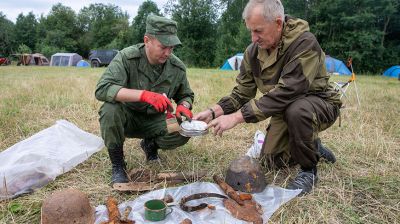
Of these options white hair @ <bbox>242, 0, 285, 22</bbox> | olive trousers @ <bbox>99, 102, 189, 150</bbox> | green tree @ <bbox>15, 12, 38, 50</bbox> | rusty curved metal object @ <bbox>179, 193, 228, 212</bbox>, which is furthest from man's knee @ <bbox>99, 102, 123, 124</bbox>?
green tree @ <bbox>15, 12, 38, 50</bbox>

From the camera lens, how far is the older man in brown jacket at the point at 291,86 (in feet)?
9.91

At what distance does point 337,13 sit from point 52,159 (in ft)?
113

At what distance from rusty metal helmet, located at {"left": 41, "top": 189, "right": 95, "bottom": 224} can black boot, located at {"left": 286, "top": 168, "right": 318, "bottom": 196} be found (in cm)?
173

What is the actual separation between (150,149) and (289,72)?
5.58 ft

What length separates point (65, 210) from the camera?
2416 millimetres

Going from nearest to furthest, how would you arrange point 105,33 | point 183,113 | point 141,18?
1. point 183,113
2. point 141,18
3. point 105,33

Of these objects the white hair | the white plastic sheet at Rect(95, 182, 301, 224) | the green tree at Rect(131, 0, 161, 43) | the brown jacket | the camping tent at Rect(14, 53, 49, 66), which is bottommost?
Result: the camping tent at Rect(14, 53, 49, 66)

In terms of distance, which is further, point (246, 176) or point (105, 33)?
point (105, 33)

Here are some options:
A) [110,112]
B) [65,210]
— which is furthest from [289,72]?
[65,210]

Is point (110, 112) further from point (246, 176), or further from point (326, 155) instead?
point (326, 155)

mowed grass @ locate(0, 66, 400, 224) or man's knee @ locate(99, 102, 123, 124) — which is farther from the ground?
man's knee @ locate(99, 102, 123, 124)

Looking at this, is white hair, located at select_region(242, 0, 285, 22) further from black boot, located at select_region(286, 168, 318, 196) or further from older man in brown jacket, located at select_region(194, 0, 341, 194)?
black boot, located at select_region(286, 168, 318, 196)

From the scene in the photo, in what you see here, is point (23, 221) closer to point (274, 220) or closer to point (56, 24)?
point (274, 220)

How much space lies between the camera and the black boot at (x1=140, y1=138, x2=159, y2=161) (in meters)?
3.84
